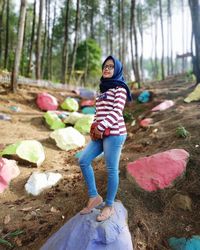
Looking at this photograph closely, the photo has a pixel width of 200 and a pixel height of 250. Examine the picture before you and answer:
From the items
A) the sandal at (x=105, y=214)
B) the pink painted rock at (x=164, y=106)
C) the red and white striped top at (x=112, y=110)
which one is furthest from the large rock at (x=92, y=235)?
the pink painted rock at (x=164, y=106)

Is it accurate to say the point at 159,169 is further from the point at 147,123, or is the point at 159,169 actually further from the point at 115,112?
the point at 147,123

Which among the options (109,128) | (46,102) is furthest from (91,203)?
(46,102)

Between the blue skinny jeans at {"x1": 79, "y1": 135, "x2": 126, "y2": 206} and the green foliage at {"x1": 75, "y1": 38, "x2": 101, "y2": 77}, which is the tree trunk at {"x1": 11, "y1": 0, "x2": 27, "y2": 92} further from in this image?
the green foliage at {"x1": 75, "y1": 38, "x2": 101, "y2": 77}

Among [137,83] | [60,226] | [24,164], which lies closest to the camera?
[60,226]

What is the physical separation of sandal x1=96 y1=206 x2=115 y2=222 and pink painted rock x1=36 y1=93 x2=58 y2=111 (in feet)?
27.6

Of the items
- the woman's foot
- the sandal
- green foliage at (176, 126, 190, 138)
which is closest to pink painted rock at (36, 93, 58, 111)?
green foliage at (176, 126, 190, 138)

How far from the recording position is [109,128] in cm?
335

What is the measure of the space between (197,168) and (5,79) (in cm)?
1027

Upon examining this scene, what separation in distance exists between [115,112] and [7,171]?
103 inches

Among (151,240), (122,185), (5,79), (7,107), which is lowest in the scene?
(151,240)

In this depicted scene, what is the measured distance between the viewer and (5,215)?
426 cm

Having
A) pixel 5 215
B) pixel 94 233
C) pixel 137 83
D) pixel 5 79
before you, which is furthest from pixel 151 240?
pixel 137 83

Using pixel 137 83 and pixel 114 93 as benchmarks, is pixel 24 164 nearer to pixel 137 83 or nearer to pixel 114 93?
pixel 114 93

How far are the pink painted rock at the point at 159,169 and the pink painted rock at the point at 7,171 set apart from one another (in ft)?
6.20
